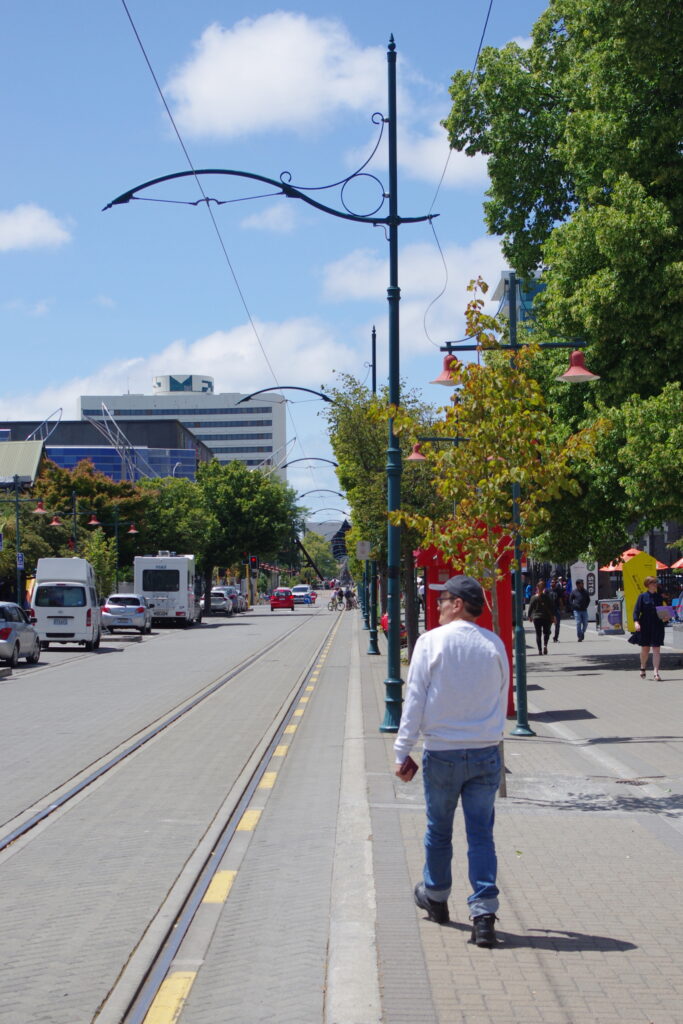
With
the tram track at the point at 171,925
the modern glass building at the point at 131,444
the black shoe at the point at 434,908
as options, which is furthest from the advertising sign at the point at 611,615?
the modern glass building at the point at 131,444

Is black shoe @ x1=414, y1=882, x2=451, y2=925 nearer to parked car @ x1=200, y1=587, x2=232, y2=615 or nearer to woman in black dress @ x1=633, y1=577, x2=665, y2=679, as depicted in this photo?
woman in black dress @ x1=633, y1=577, x2=665, y2=679

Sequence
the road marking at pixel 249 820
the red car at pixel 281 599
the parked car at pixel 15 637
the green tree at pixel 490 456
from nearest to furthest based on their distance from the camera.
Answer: the road marking at pixel 249 820, the green tree at pixel 490 456, the parked car at pixel 15 637, the red car at pixel 281 599

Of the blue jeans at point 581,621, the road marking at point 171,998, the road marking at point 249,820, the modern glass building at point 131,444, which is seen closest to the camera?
the road marking at point 171,998

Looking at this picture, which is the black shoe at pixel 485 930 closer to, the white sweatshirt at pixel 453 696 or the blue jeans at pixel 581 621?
the white sweatshirt at pixel 453 696

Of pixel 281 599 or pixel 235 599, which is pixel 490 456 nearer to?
pixel 235 599

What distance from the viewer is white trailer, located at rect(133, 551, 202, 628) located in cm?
5091

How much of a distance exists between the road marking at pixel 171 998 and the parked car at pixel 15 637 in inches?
889

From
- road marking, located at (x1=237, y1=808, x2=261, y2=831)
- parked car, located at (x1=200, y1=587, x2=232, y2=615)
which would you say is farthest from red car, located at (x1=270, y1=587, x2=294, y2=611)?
road marking, located at (x1=237, y1=808, x2=261, y2=831)

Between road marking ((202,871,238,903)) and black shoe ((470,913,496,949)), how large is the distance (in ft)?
5.54

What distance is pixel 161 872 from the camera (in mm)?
7277

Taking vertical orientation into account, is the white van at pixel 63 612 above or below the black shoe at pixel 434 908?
above

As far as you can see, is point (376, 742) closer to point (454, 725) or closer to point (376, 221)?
point (376, 221)

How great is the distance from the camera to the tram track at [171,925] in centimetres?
489

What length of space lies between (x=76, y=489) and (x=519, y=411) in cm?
5856
